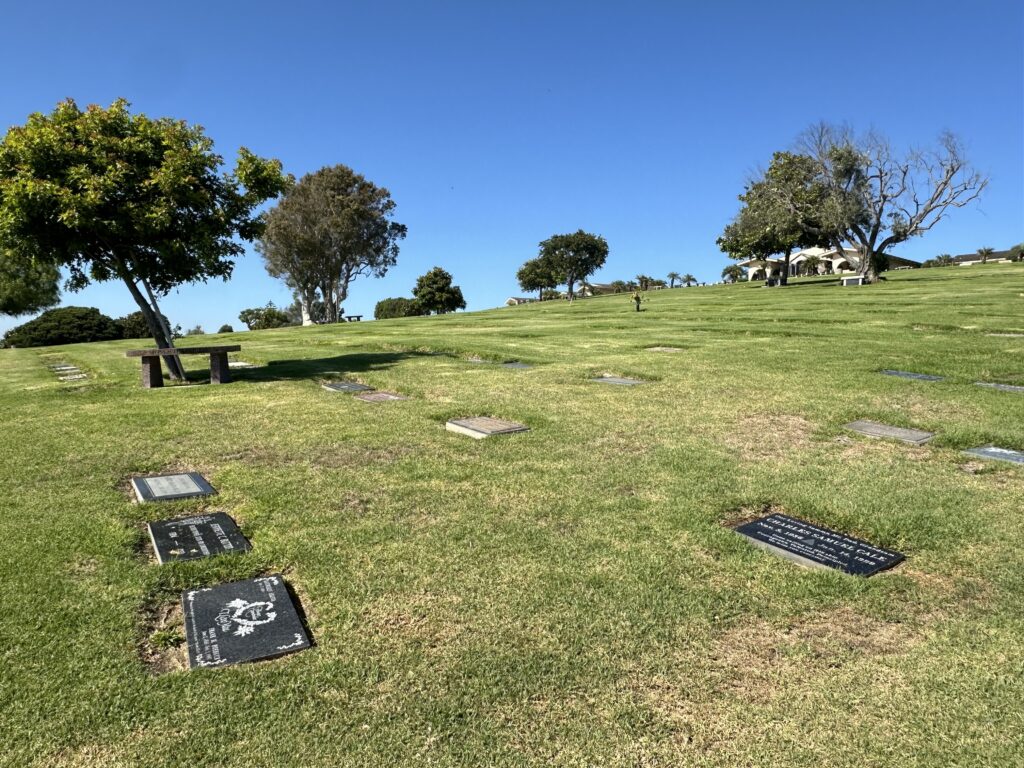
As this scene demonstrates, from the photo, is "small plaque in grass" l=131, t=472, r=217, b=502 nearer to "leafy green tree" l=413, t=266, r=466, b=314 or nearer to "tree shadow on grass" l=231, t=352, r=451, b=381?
"tree shadow on grass" l=231, t=352, r=451, b=381

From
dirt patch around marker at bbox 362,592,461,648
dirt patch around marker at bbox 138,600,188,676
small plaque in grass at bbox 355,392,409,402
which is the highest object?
small plaque in grass at bbox 355,392,409,402

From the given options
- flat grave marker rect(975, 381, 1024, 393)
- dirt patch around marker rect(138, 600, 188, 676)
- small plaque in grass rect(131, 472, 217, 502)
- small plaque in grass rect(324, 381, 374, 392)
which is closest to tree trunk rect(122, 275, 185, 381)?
small plaque in grass rect(324, 381, 374, 392)

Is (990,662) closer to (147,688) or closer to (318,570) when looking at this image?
(318,570)

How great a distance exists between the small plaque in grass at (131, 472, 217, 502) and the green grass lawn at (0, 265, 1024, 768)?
0.11 metres

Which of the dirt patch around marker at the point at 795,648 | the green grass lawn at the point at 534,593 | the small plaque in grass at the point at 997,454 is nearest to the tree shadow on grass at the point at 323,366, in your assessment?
the green grass lawn at the point at 534,593

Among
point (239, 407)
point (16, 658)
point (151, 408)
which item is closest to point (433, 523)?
point (16, 658)

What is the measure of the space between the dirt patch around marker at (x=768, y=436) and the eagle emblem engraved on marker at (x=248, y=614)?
12.7ft

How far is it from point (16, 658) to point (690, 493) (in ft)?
12.5

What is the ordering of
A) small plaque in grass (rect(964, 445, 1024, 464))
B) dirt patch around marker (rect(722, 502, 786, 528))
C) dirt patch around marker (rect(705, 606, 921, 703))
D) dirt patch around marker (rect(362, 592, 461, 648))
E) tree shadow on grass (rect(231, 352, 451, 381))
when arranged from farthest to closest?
1. tree shadow on grass (rect(231, 352, 451, 381))
2. small plaque in grass (rect(964, 445, 1024, 464))
3. dirt patch around marker (rect(722, 502, 786, 528))
4. dirt patch around marker (rect(362, 592, 461, 648))
5. dirt patch around marker (rect(705, 606, 921, 703))

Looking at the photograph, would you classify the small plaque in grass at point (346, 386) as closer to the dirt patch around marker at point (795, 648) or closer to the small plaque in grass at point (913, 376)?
the dirt patch around marker at point (795, 648)

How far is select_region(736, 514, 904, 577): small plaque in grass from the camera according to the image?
11.1ft

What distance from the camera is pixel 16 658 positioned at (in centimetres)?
256

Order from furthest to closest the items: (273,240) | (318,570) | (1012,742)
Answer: (273,240), (318,570), (1012,742)

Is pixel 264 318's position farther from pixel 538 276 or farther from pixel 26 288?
pixel 538 276
